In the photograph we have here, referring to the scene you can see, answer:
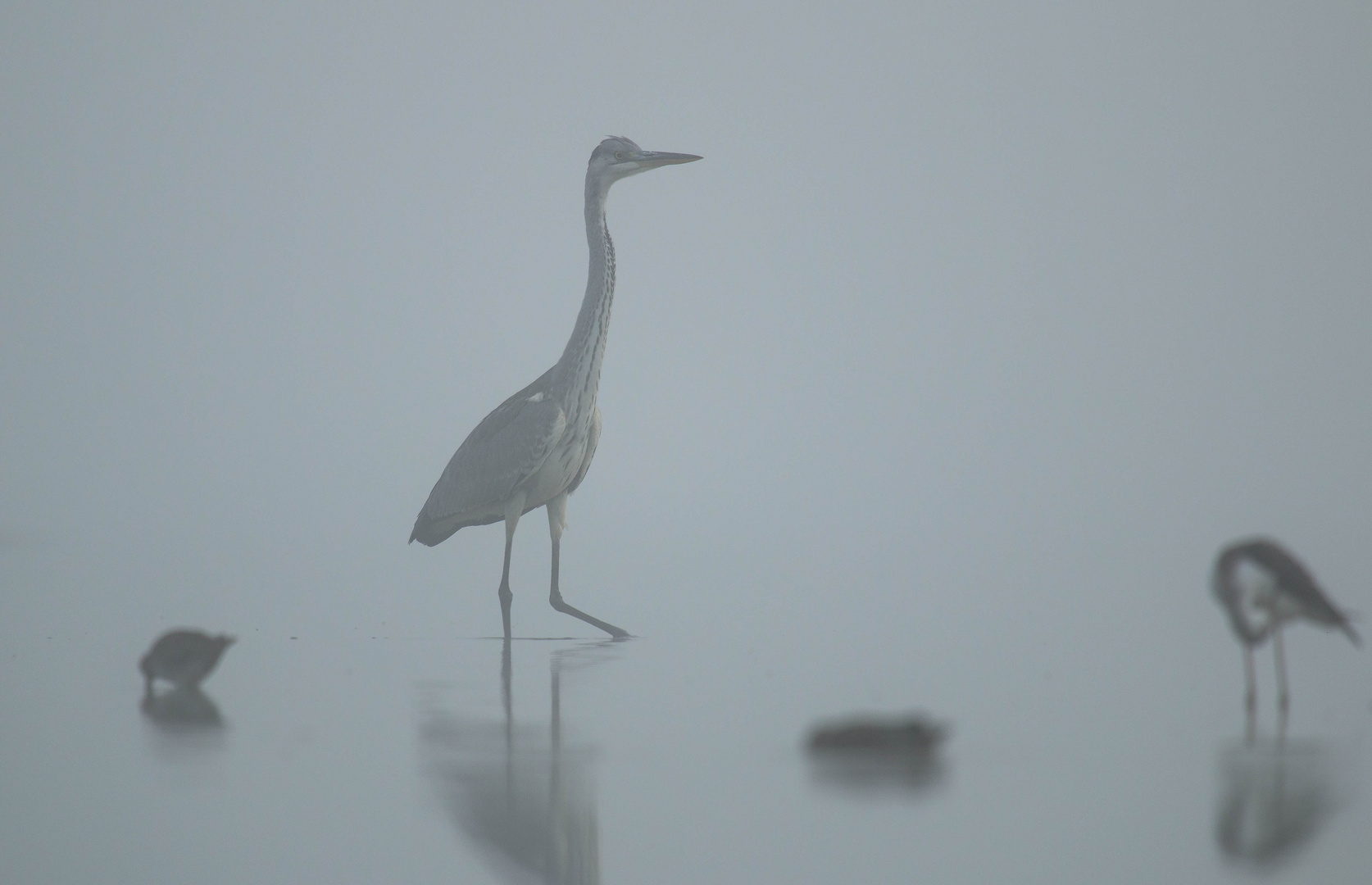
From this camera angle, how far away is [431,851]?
14.1ft

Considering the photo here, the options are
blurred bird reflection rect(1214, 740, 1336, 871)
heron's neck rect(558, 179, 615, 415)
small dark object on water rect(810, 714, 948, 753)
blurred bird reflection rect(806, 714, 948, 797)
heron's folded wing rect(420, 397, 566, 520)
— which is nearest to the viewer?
blurred bird reflection rect(1214, 740, 1336, 871)

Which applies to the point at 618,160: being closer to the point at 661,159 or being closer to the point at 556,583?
the point at 661,159

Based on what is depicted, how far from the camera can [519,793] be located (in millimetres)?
4875

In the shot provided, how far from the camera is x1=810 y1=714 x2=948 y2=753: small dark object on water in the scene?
17.7 feet

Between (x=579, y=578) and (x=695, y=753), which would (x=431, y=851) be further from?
(x=579, y=578)

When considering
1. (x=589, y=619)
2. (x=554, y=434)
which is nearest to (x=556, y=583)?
(x=589, y=619)

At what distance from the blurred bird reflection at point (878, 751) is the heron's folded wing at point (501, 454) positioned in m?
4.68

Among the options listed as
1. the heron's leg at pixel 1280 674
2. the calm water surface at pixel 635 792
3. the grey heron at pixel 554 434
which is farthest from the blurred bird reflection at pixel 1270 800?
the grey heron at pixel 554 434

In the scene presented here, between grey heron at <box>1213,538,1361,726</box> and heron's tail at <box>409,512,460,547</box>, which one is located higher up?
heron's tail at <box>409,512,460,547</box>

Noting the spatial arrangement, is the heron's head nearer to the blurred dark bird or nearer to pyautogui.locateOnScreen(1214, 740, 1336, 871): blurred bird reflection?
the blurred dark bird

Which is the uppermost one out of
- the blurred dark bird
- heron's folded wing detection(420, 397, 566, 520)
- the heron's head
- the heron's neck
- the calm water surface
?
the heron's head

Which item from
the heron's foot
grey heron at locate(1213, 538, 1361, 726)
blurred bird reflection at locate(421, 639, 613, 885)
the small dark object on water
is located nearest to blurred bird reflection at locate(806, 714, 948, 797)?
the small dark object on water

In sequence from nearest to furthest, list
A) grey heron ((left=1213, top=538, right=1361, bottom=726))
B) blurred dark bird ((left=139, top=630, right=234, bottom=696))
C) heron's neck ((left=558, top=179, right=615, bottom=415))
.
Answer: grey heron ((left=1213, top=538, right=1361, bottom=726)) → blurred dark bird ((left=139, top=630, right=234, bottom=696)) → heron's neck ((left=558, top=179, right=615, bottom=415))

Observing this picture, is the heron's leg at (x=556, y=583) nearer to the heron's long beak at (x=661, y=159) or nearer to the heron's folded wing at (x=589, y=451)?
the heron's folded wing at (x=589, y=451)
